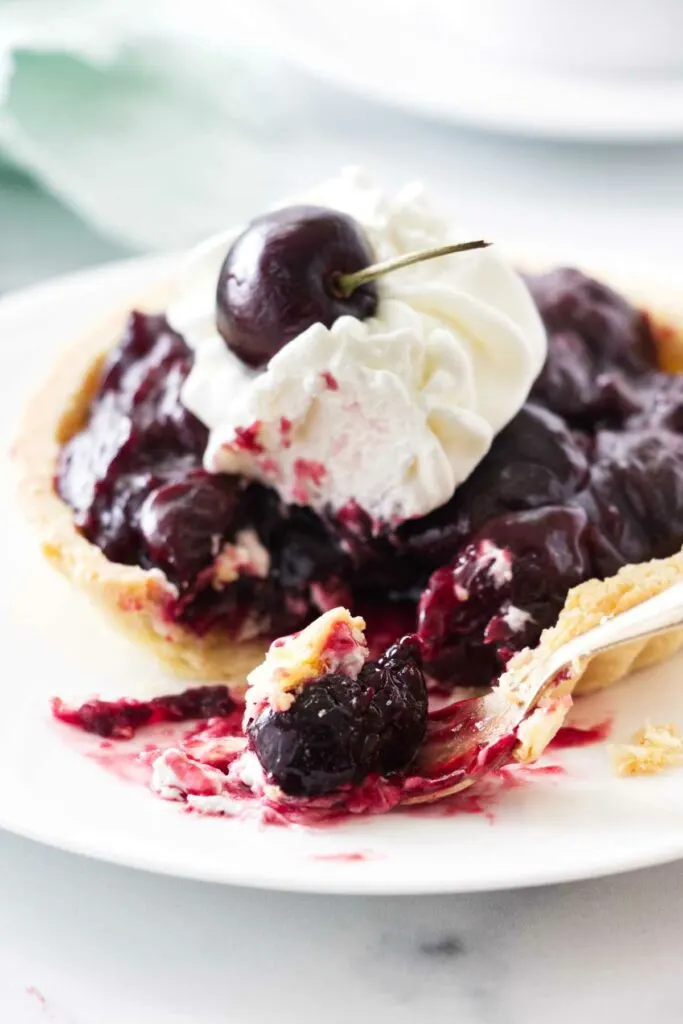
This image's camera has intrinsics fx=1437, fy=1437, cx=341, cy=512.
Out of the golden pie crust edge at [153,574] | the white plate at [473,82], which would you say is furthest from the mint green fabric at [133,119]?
the golden pie crust edge at [153,574]

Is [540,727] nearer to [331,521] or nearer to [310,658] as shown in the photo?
[310,658]

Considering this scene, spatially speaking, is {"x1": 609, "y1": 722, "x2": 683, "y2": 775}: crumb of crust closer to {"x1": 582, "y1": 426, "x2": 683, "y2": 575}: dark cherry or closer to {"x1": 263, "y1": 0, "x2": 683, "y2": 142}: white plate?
{"x1": 582, "y1": 426, "x2": 683, "y2": 575}: dark cherry

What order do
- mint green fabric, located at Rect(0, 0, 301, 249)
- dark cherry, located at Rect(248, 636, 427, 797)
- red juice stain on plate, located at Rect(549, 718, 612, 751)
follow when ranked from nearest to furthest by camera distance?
dark cherry, located at Rect(248, 636, 427, 797)
red juice stain on plate, located at Rect(549, 718, 612, 751)
mint green fabric, located at Rect(0, 0, 301, 249)

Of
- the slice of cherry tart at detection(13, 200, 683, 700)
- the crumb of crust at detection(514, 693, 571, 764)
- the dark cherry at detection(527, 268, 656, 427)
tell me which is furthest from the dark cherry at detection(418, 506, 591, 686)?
the dark cherry at detection(527, 268, 656, 427)

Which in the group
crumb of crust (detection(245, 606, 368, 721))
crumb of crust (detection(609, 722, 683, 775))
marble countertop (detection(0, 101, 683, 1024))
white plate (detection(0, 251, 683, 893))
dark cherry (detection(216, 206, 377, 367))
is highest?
dark cherry (detection(216, 206, 377, 367))

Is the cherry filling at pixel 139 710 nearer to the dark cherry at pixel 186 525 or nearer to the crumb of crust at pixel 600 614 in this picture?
the dark cherry at pixel 186 525
